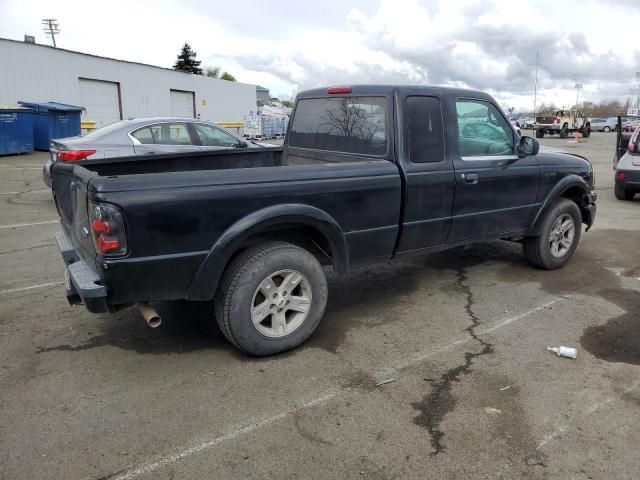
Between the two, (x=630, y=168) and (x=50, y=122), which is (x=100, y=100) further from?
(x=630, y=168)

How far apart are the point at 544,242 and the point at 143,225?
13.8 feet

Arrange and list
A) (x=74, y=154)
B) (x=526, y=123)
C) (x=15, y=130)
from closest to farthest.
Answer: (x=74, y=154)
(x=15, y=130)
(x=526, y=123)

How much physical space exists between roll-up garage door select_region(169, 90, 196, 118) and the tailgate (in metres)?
30.7

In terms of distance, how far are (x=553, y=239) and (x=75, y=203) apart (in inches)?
185

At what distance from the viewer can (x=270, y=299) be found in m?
3.55

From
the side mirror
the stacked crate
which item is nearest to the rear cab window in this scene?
the side mirror

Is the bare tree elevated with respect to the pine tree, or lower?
lower

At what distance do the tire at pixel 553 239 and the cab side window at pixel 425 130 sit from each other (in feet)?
6.07

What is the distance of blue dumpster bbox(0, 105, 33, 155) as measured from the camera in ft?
54.8

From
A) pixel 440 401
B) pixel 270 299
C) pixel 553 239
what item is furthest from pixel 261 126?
pixel 440 401

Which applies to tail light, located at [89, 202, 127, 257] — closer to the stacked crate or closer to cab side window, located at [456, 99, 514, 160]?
cab side window, located at [456, 99, 514, 160]

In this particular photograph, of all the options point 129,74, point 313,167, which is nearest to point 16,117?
point 129,74

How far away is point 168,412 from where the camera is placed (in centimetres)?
297

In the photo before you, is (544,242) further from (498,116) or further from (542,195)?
(498,116)
